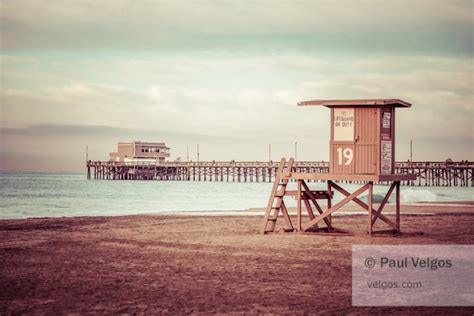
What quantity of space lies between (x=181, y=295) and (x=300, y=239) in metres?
7.28

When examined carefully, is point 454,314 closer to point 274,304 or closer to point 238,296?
point 274,304

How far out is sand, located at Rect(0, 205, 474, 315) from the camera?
27.5ft

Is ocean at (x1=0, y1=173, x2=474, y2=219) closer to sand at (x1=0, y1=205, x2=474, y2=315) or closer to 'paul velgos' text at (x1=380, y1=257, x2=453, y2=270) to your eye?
sand at (x1=0, y1=205, x2=474, y2=315)

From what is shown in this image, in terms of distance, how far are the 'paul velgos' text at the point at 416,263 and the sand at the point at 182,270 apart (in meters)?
0.71

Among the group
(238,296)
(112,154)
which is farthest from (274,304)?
(112,154)

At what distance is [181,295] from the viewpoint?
352 inches

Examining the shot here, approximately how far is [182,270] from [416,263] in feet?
13.4

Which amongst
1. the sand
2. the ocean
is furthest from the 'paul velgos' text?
the ocean

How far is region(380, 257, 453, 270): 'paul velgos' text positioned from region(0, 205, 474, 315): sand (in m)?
0.71

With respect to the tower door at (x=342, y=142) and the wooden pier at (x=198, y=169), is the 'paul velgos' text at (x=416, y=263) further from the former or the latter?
the wooden pier at (x=198, y=169)

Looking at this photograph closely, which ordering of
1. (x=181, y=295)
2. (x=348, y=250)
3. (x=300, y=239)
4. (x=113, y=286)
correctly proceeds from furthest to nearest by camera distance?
(x=300, y=239), (x=348, y=250), (x=113, y=286), (x=181, y=295)

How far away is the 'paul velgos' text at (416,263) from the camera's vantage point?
38.2 ft

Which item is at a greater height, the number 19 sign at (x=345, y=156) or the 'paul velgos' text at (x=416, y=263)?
the number 19 sign at (x=345, y=156)

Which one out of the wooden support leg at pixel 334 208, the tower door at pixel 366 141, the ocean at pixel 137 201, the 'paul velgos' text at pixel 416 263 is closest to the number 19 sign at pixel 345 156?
the tower door at pixel 366 141
